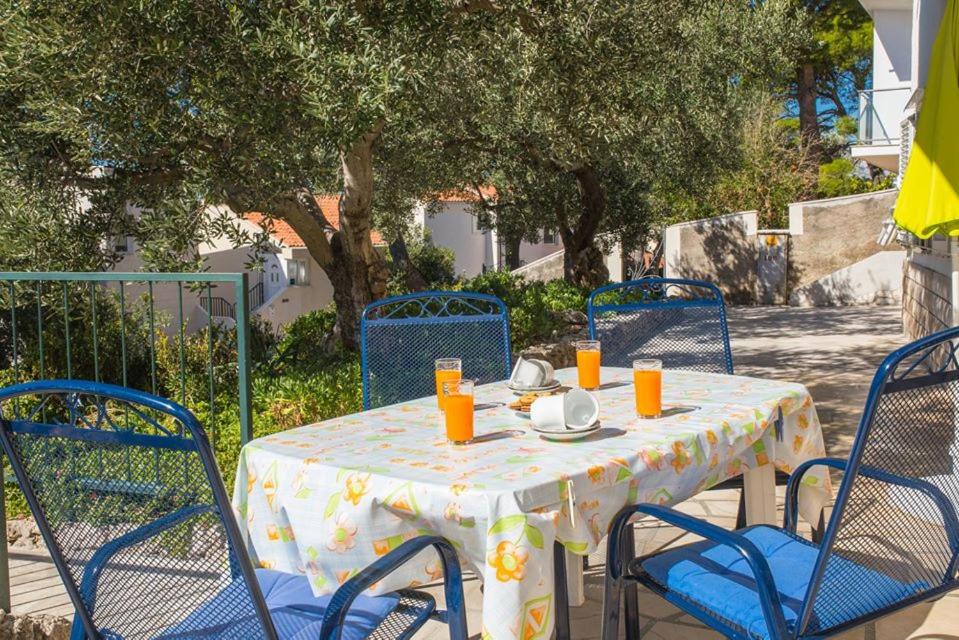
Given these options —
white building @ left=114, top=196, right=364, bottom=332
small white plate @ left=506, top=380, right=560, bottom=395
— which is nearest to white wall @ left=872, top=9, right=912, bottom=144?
small white plate @ left=506, top=380, right=560, bottom=395

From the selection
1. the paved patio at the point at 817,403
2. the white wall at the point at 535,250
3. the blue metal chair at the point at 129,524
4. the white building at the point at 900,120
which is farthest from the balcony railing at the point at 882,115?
the white wall at the point at 535,250

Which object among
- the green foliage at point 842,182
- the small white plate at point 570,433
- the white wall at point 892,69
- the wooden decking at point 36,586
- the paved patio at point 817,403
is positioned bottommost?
the wooden decking at point 36,586

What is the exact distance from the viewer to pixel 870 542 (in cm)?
211

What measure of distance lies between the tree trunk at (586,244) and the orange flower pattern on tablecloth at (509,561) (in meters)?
11.7

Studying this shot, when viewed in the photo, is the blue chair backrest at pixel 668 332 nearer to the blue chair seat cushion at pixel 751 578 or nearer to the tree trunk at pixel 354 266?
the blue chair seat cushion at pixel 751 578

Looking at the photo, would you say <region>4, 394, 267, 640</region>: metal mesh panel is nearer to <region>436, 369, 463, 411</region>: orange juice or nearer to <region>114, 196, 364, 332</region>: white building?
<region>436, 369, 463, 411</region>: orange juice

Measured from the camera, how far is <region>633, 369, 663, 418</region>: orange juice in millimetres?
2781

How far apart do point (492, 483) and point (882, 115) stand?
39.1 feet

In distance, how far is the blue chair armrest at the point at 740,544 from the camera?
2.06 meters

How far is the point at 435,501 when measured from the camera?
7.08 ft

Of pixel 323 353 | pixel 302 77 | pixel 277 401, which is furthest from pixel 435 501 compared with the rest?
pixel 323 353

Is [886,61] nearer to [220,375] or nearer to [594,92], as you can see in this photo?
[594,92]

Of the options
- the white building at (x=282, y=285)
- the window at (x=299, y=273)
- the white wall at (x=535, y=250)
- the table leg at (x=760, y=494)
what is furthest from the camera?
the white wall at (x=535, y=250)

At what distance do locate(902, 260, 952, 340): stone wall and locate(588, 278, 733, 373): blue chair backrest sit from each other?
2.79 metres
